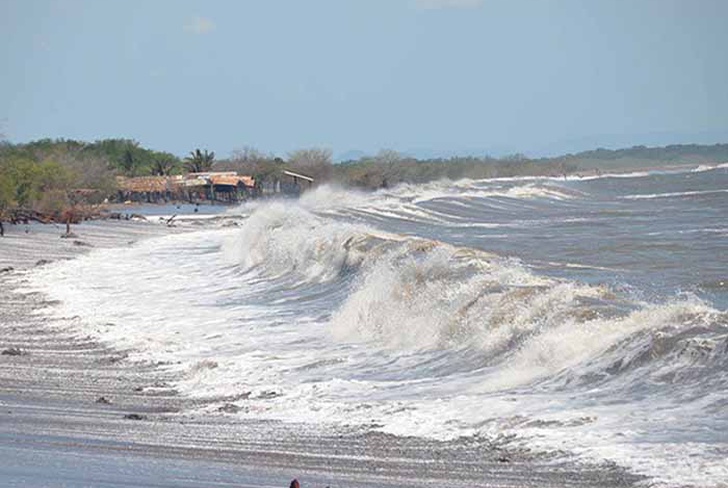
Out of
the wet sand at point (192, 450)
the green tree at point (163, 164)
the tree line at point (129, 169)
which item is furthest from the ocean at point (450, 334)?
the green tree at point (163, 164)

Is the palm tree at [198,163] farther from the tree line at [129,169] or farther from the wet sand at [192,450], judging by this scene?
the wet sand at [192,450]

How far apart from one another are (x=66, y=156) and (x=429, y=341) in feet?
308

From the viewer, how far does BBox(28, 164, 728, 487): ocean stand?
1102 centimetres

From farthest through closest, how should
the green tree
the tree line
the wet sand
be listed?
the green tree
the tree line
the wet sand

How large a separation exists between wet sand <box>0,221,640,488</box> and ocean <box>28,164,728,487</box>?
35cm

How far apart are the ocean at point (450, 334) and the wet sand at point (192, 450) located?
13.6 inches

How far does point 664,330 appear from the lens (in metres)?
14.1

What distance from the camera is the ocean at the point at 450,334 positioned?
11.0 m

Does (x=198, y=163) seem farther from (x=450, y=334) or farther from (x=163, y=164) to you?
(x=450, y=334)

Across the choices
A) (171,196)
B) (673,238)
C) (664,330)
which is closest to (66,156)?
(171,196)

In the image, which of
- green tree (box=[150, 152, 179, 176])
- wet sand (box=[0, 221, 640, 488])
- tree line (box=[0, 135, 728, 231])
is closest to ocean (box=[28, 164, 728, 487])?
wet sand (box=[0, 221, 640, 488])

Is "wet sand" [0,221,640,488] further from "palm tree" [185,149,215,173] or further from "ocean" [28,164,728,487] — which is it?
"palm tree" [185,149,215,173]

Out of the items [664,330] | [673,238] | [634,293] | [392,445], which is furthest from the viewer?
[673,238]

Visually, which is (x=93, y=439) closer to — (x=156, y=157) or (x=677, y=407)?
A: (x=677, y=407)
